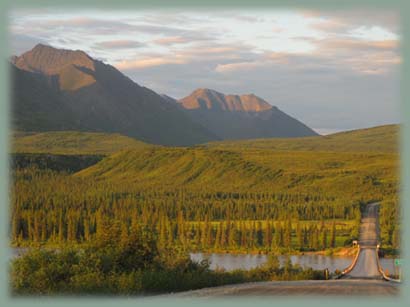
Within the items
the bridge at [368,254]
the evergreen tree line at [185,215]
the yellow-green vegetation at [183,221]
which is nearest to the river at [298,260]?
the bridge at [368,254]

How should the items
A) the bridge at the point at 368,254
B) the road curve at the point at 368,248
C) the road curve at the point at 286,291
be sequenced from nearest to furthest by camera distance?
the road curve at the point at 286,291
the bridge at the point at 368,254
the road curve at the point at 368,248

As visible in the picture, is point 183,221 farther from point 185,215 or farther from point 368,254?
point 368,254

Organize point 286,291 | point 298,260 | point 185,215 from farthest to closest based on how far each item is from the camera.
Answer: point 185,215 < point 298,260 < point 286,291

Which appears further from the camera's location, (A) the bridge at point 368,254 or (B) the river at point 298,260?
(B) the river at point 298,260

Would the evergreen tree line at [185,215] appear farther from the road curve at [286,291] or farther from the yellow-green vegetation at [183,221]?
the road curve at [286,291]

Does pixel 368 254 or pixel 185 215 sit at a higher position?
pixel 185 215

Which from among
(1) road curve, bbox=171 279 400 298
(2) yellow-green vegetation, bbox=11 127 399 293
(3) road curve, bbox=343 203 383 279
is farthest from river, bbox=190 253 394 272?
(1) road curve, bbox=171 279 400 298

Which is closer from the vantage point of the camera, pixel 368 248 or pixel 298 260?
pixel 298 260

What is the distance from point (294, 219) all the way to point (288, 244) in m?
28.6

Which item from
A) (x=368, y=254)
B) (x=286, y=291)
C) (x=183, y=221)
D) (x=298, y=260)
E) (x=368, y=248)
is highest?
(x=183, y=221)

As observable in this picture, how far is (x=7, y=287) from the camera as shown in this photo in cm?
2089

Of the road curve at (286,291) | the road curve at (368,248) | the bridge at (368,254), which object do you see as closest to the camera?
the road curve at (286,291)

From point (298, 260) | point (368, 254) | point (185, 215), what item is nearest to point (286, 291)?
point (298, 260)

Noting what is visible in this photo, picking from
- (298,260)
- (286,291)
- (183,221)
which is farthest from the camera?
(183,221)
